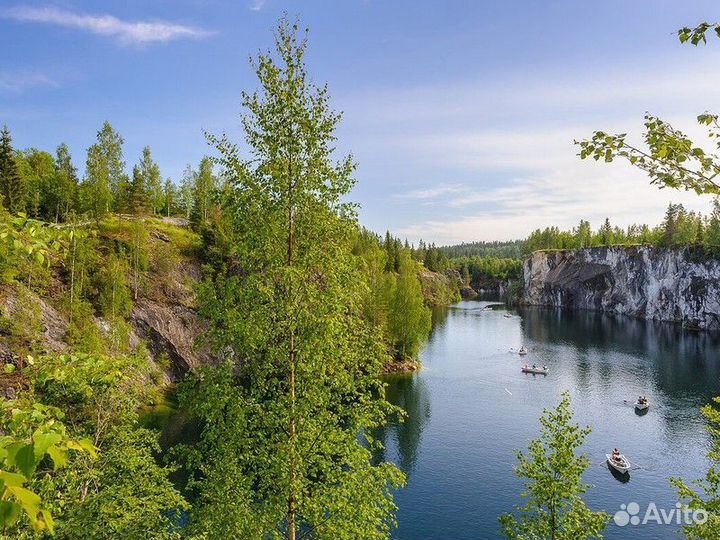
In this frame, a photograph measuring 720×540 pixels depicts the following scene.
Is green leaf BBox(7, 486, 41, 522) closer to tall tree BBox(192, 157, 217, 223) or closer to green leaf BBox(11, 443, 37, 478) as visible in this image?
green leaf BBox(11, 443, 37, 478)

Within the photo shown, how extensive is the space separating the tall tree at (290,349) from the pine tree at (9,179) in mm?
56741

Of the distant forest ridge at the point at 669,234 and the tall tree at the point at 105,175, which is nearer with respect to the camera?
the tall tree at the point at 105,175

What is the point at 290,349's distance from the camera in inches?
445

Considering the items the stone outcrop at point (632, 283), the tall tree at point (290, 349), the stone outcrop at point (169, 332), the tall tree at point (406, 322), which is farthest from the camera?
the stone outcrop at point (632, 283)

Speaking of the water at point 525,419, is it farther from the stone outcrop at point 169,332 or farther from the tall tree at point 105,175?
the tall tree at point 105,175

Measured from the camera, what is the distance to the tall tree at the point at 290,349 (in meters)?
10.5

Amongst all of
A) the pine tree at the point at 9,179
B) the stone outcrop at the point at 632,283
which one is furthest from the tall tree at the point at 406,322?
the stone outcrop at the point at 632,283

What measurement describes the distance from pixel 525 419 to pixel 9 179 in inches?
2534

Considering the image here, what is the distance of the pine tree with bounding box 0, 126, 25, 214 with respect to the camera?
5569 cm

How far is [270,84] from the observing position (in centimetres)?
1132

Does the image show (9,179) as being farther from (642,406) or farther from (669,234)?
(669,234)

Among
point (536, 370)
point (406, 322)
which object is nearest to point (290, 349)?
point (406, 322)

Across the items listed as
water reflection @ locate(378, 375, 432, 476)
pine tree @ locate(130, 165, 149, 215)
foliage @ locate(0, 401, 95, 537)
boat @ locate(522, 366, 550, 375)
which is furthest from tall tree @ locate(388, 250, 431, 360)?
foliage @ locate(0, 401, 95, 537)

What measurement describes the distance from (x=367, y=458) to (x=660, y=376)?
6555 cm
